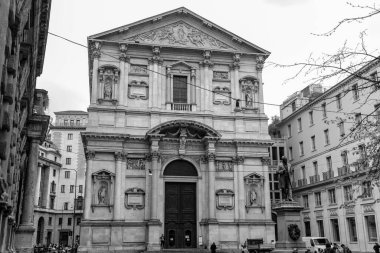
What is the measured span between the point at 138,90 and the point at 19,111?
20655 millimetres

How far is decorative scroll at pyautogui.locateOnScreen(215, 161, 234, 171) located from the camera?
34.1 metres

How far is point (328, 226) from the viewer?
39.6 m

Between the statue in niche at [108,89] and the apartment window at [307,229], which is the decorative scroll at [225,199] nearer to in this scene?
the statue in niche at [108,89]

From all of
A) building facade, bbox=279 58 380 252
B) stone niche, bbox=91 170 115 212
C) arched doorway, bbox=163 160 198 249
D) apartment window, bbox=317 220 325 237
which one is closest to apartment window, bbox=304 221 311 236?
building facade, bbox=279 58 380 252

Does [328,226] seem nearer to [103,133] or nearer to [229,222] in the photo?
[229,222]

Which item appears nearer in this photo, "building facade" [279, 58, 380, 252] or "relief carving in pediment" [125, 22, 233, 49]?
"building facade" [279, 58, 380, 252]

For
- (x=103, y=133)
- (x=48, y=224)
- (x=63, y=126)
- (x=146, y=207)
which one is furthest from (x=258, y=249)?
(x=63, y=126)

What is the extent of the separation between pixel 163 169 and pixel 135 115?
4.76m

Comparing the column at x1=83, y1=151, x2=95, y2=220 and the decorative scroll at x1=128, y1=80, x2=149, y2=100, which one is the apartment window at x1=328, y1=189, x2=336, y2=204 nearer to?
the decorative scroll at x1=128, y1=80, x2=149, y2=100

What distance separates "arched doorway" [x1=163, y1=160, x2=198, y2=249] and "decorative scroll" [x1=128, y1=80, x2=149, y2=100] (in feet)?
19.3

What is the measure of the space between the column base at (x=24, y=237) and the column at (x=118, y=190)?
10503 mm

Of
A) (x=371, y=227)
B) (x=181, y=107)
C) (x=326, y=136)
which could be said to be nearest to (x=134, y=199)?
(x=181, y=107)

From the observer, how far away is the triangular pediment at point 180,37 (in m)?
35.5

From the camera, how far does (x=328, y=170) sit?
132 ft
